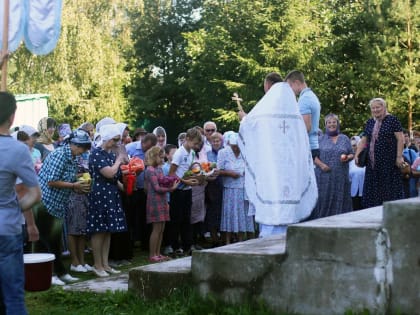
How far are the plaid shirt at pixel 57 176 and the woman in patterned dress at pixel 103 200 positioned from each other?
437mm

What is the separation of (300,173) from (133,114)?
34.9 m

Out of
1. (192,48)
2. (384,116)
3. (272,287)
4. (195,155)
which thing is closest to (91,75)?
(192,48)

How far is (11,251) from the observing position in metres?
4.34

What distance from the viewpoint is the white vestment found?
6809 mm

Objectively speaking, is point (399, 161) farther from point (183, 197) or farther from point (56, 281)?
point (56, 281)

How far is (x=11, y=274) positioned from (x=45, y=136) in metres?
4.95

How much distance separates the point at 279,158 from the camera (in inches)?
268

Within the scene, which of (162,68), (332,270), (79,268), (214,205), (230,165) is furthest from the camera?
(162,68)

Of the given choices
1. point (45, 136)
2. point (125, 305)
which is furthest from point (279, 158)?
point (45, 136)

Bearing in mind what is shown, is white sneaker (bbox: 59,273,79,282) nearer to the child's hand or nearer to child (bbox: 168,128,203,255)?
the child's hand

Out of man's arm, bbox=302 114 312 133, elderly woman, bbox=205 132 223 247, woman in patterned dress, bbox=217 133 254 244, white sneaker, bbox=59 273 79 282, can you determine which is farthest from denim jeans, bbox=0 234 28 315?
elderly woman, bbox=205 132 223 247

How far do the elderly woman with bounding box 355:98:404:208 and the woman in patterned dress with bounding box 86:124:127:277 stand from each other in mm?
3060

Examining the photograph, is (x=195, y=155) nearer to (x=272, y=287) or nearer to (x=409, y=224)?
(x=272, y=287)

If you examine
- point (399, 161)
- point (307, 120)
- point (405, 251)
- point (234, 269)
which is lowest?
point (234, 269)
